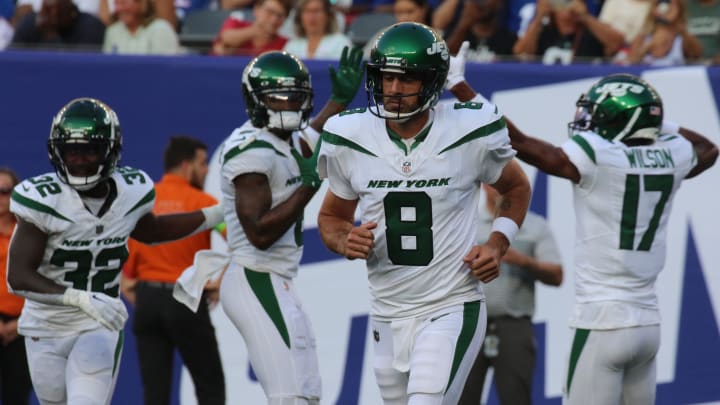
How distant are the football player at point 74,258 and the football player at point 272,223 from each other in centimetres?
54

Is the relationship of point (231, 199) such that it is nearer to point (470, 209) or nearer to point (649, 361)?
point (470, 209)

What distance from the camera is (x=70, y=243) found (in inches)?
246

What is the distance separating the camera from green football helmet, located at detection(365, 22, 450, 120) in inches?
212

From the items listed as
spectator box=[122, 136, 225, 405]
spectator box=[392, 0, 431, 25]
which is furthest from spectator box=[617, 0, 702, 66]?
spectator box=[122, 136, 225, 405]

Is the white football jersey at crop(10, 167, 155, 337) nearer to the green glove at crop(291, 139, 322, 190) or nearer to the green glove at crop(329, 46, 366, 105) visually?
the green glove at crop(291, 139, 322, 190)

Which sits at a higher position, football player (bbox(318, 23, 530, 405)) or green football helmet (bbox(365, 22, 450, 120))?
green football helmet (bbox(365, 22, 450, 120))

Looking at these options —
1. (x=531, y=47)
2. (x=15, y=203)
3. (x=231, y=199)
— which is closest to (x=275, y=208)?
(x=231, y=199)

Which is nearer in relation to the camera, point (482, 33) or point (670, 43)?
point (670, 43)

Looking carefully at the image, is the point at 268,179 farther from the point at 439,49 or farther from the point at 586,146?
the point at 586,146

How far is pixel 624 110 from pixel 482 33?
10.3 ft

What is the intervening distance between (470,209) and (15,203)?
6.86 ft

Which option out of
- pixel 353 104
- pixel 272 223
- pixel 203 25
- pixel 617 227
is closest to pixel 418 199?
pixel 272 223

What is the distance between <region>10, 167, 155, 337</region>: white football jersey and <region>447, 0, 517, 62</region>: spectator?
145 inches

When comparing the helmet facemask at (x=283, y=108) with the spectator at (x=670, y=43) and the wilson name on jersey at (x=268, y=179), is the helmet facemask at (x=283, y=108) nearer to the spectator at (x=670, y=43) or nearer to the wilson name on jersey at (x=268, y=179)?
the wilson name on jersey at (x=268, y=179)
